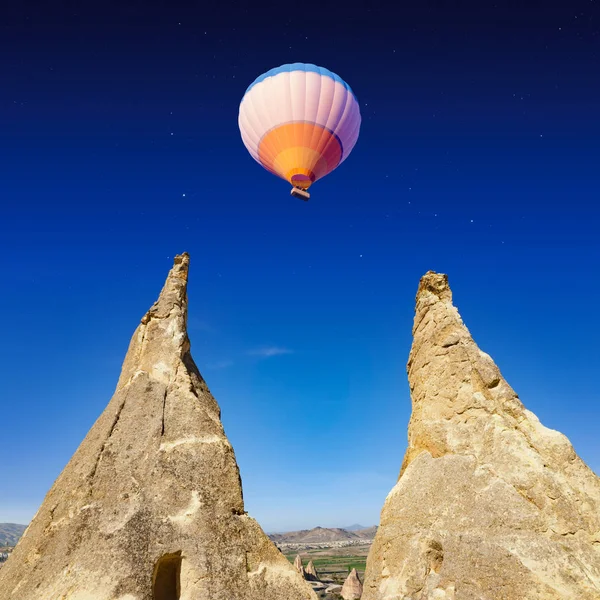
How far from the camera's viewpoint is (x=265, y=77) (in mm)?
25531

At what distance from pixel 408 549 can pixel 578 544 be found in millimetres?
3279

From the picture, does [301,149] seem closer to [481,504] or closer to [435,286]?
[435,286]

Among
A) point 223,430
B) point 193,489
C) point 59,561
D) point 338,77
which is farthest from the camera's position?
point 338,77

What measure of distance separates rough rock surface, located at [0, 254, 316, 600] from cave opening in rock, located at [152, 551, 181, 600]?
0.02 m

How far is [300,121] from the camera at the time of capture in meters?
24.7

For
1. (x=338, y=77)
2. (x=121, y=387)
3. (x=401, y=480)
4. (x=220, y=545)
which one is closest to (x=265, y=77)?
(x=338, y=77)

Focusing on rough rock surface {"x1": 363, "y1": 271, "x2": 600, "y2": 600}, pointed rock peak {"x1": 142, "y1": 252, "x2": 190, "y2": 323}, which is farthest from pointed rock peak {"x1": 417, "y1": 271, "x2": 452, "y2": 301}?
pointed rock peak {"x1": 142, "y1": 252, "x2": 190, "y2": 323}

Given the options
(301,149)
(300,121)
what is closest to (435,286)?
(301,149)

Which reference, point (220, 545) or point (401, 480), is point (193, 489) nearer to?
point (220, 545)

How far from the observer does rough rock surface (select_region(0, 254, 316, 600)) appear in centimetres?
1050

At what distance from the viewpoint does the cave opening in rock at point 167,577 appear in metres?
10.8

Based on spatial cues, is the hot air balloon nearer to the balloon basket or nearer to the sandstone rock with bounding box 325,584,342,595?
the balloon basket

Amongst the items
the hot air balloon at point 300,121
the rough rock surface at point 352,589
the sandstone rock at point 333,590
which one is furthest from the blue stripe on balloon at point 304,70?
the sandstone rock at point 333,590

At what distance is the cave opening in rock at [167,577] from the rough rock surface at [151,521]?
2cm
